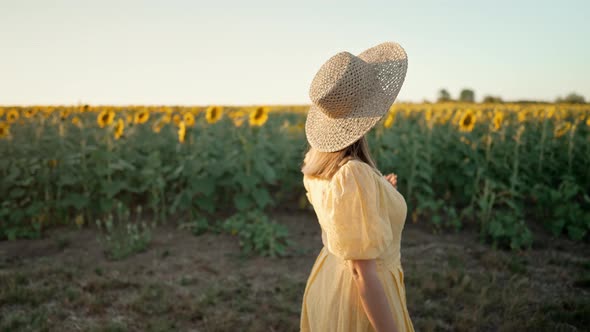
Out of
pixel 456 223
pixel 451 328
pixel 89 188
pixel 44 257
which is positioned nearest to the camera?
pixel 451 328

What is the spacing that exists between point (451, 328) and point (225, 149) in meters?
3.49

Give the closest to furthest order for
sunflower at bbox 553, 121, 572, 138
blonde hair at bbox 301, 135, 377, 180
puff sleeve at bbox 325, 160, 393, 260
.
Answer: puff sleeve at bbox 325, 160, 393, 260 → blonde hair at bbox 301, 135, 377, 180 → sunflower at bbox 553, 121, 572, 138

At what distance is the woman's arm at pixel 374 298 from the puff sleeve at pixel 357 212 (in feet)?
0.14

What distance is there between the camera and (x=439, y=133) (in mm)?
6750

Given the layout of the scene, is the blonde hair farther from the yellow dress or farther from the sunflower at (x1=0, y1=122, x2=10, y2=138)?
the sunflower at (x1=0, y1=122, x2=10, y2=138)

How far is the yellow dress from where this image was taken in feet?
4.84

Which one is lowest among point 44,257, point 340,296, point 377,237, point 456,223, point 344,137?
point 44,257

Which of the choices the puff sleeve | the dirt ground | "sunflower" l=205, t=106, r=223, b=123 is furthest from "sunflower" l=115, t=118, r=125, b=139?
the puff sleeve

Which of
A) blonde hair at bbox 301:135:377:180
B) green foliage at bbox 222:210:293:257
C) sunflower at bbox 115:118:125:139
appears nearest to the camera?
blonde hair at bbox 301:135:377:180

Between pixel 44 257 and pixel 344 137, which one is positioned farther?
pixel 44 257

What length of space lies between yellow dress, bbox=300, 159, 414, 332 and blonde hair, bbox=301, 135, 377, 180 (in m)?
0.04

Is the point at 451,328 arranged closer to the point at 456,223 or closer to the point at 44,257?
the point at 456,223

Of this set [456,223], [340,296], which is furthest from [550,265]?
[340,296]

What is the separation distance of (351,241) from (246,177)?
160 inches
